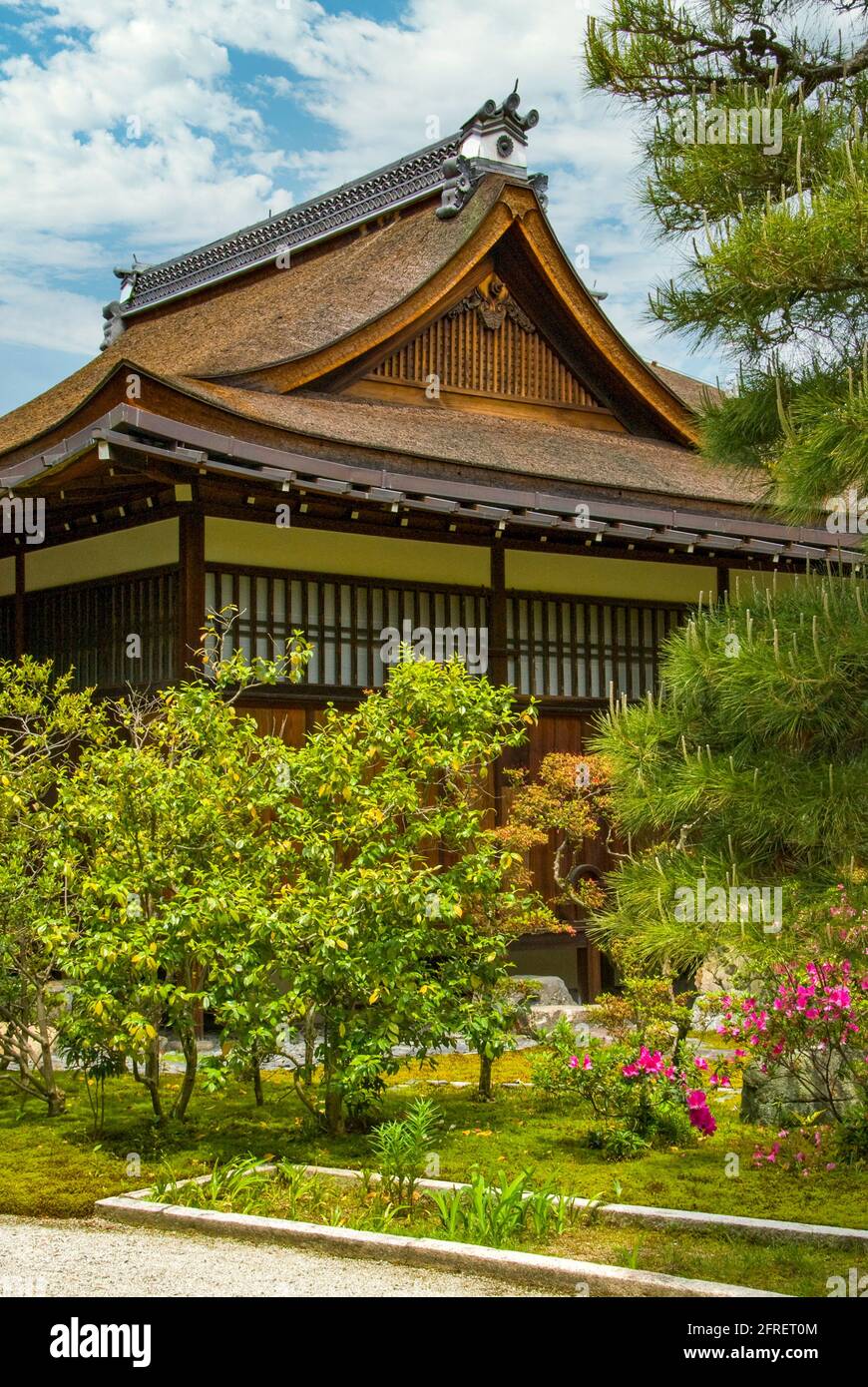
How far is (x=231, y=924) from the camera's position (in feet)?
27.5

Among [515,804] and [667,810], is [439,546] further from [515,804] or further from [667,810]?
[667,810]

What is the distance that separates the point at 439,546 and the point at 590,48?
24.0 feet

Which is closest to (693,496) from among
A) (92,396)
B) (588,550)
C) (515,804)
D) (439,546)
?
(588,550)

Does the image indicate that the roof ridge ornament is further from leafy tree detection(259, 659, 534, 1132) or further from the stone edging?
Answer: the stone edging

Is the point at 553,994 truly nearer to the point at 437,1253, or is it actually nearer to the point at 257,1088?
the point at 257,1088

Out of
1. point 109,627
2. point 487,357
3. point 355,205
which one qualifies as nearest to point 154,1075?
point 109,627

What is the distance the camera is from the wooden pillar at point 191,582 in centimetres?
1211

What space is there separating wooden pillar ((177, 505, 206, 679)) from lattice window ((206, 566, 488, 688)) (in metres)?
0.18

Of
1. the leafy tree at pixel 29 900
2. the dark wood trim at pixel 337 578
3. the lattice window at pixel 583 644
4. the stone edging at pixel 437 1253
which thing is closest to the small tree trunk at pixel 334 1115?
the stone edging at pixel 437 1253

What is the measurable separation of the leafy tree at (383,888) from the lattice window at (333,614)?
336 cm

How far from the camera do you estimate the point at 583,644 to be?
49.2ft

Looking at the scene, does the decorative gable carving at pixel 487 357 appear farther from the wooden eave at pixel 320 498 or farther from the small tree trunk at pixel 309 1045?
the small tree trunk at pixel 309 1045

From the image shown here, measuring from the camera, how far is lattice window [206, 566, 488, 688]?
41.3ft

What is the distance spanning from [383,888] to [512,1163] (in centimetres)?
162
